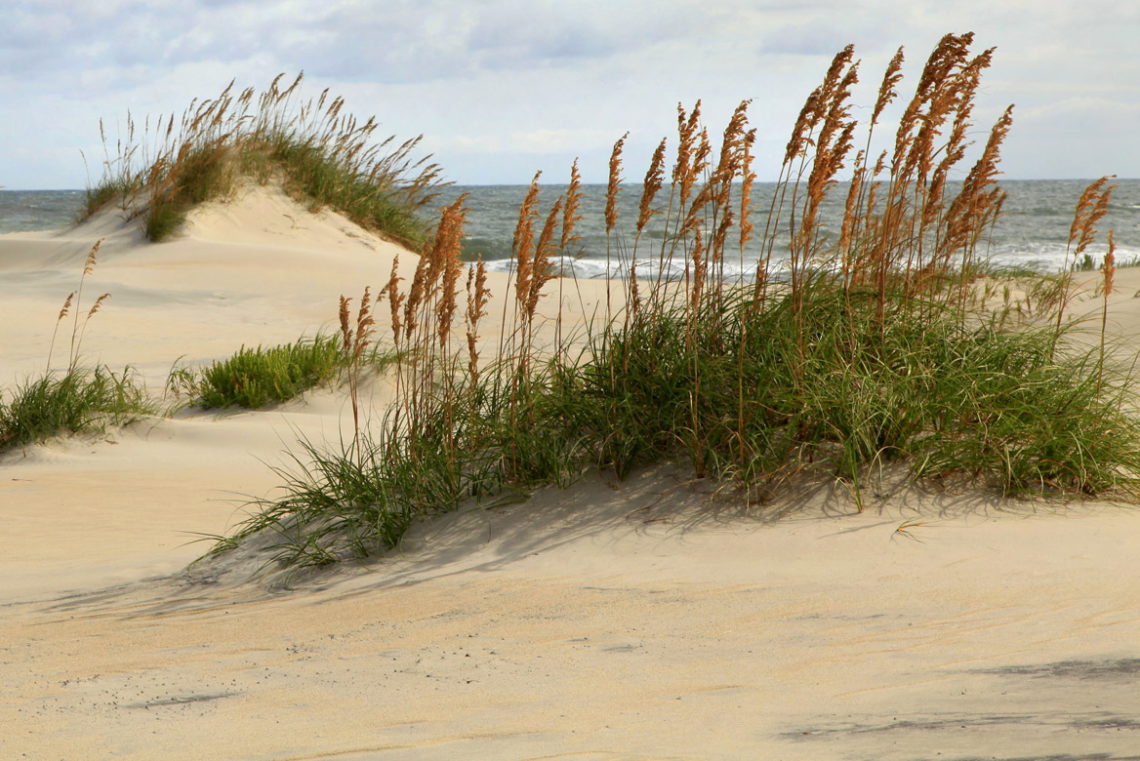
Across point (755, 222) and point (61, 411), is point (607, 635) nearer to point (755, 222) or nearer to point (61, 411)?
point (61, 411)

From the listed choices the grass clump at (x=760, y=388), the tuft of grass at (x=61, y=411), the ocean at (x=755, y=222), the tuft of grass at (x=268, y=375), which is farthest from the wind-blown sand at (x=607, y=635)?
the ocean at (x=755, y=222)

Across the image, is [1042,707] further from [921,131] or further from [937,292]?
[937,292]

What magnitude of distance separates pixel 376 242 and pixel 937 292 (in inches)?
440

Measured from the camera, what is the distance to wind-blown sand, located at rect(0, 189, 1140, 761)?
2.53m

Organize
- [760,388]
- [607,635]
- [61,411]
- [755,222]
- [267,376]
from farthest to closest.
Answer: [755,222] → [267,376] → [61,411] → [760,388] → [607,635]

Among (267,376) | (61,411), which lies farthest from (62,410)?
(267,376)

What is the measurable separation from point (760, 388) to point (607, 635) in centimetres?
130

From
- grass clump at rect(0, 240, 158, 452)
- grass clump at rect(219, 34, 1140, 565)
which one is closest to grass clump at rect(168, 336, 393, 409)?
grass clump at rect(0, 240, 158, 452)

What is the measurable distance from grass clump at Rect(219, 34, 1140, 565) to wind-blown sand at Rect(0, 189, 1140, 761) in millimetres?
150

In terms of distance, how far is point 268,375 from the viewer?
25.1ft

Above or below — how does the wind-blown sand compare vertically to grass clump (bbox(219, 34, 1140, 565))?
below

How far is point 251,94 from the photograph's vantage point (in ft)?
48.5

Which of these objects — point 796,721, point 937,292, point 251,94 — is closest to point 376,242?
point 251,94

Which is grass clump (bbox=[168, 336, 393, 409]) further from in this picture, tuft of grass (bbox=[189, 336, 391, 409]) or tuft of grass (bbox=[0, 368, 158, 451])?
tuft of grass (bbox=[0, 368, 158, 451])
